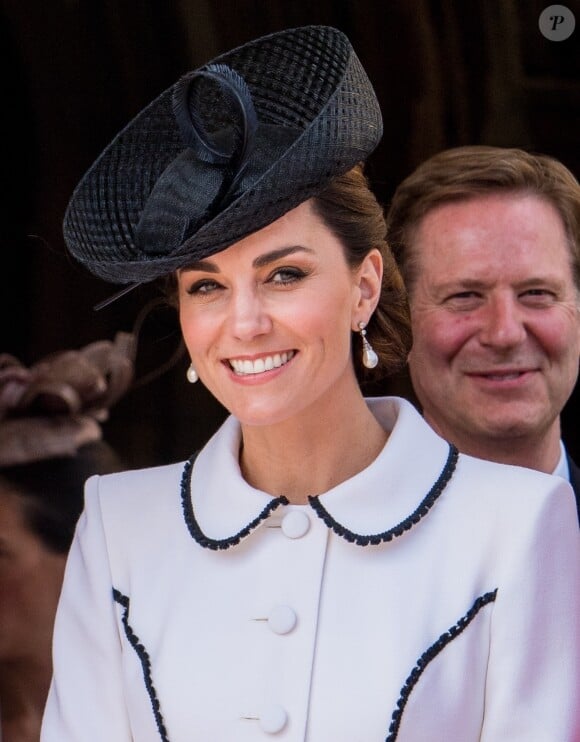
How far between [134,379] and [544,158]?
50.3 inches

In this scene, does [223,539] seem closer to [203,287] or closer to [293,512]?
[293,512]

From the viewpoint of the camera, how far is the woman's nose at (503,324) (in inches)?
131

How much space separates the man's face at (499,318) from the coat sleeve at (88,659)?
102cm

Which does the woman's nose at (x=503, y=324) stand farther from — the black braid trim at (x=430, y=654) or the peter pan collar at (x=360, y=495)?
the black braid trim at (x=430, y=654)

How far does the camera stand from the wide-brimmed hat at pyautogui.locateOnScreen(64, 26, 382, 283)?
256 centimetres

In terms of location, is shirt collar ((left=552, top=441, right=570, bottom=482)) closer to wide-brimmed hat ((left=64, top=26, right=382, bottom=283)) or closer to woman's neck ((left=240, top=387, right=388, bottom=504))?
woman's neck ((left=240, top=387, right=388, bottom=504))

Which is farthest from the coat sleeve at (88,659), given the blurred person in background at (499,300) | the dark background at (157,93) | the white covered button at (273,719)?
the blurred person in background at (499,300)

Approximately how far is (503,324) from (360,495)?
2.54 feet

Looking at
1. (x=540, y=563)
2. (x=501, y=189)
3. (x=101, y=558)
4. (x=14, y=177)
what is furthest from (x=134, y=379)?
(x=540, y=563)

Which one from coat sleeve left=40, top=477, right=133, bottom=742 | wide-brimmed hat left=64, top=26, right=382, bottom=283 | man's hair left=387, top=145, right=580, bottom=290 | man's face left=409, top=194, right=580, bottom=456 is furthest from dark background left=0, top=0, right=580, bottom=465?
coat sleeve left=40, top=477, right=133, bottom=742

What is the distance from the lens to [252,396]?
8.80 feet

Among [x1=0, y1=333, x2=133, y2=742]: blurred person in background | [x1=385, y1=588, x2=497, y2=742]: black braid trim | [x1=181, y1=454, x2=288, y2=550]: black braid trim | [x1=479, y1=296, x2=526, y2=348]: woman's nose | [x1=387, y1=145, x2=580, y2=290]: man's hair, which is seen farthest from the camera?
[x1=0, y1=333, x2=133, y2=742]: blurred person in background

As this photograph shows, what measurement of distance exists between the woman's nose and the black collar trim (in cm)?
53

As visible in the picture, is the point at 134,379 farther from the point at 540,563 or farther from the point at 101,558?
the point at 540,563
